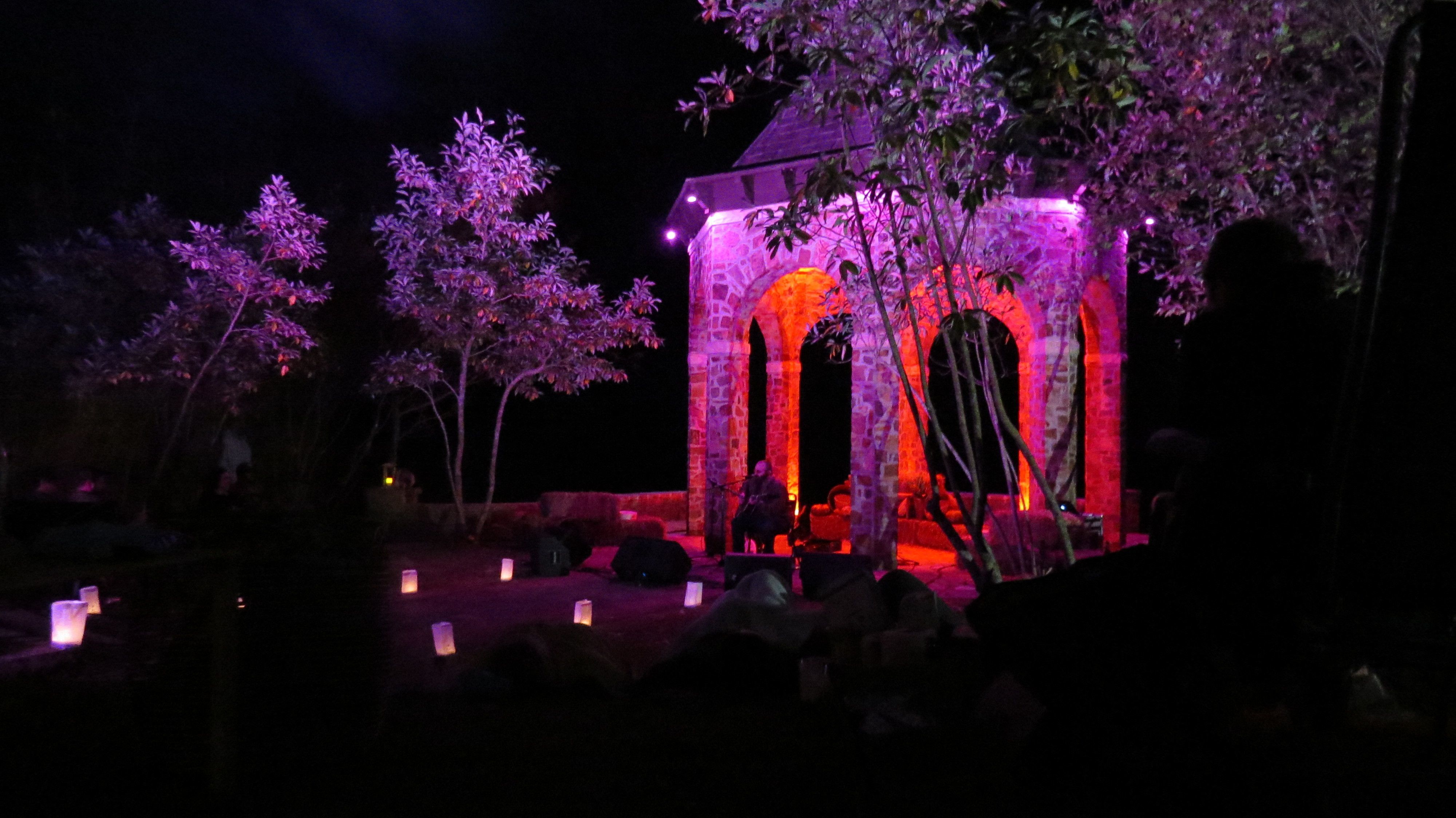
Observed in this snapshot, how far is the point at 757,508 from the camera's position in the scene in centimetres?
976

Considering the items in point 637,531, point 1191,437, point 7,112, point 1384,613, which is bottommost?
point 637,531

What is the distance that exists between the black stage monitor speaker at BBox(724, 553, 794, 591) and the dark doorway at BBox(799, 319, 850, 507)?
9.64m

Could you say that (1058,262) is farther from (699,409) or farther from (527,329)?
(527,329)

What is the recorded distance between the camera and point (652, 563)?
8.78m

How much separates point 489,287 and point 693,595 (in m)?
5.46

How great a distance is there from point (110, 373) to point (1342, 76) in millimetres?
11577

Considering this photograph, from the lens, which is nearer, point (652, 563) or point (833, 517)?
point (652, 563)

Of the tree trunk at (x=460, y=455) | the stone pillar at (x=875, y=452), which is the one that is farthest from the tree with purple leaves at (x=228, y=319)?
the stone pillar at (x=875, y=452)

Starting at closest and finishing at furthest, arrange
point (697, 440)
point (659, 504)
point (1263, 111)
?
point (1263, 111) < point (697, 440) < point (659, 504)

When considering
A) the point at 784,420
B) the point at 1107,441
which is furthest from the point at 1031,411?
the point at 784,420

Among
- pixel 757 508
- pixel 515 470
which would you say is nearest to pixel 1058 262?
pixel 757 508

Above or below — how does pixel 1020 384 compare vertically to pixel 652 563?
above

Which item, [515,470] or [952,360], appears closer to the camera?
[952,360]

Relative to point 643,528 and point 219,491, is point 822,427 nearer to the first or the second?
point 643,528
